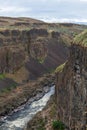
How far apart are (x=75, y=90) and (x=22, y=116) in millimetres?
28199

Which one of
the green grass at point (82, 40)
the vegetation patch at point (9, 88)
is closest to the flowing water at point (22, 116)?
the vegetation patch at point (9, 88)

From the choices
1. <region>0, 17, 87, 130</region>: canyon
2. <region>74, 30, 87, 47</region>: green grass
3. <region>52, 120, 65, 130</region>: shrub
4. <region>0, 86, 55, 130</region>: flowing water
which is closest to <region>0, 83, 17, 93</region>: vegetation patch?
<region>0, 17, 87, 130</region>: canyon

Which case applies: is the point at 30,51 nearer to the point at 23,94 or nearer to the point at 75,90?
the point at 23,94

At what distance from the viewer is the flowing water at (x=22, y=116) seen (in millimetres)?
70812

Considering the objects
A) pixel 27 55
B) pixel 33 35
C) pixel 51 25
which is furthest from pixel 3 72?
pixel 51 25

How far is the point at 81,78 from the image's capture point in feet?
161

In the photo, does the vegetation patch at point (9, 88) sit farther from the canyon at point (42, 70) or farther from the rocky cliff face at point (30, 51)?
the rocky cliff face at point (30, 51)

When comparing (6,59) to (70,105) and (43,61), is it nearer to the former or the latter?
(43,61)

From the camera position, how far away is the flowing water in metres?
70.8

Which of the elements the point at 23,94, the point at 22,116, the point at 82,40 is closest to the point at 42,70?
the point at 23,94

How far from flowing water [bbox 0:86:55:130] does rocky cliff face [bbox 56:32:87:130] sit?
1303 cm

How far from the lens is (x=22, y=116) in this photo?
7750cm

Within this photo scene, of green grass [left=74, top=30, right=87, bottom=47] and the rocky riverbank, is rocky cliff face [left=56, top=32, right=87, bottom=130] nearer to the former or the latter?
green grass [left=74, top=30, right=87, bottom=47]

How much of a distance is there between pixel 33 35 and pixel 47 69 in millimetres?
15547
